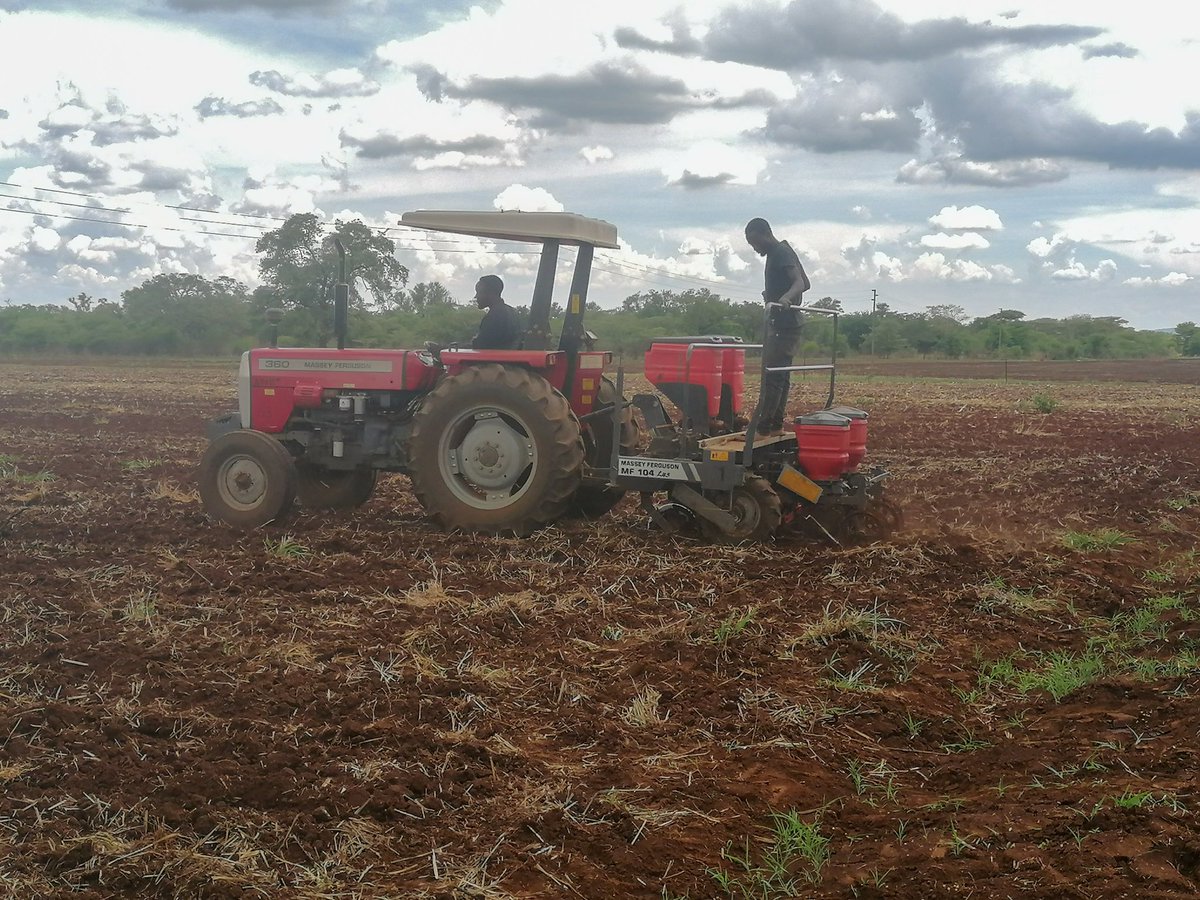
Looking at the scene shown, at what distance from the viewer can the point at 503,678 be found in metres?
4.87

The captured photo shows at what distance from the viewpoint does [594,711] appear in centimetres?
455

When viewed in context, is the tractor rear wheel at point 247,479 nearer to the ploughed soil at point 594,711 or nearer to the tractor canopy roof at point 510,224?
the ploughed soil at point 594,711

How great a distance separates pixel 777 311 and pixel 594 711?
12.9 ft

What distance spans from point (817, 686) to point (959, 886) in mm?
1861

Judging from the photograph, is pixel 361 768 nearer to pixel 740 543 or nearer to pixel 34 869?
pixel 34 869

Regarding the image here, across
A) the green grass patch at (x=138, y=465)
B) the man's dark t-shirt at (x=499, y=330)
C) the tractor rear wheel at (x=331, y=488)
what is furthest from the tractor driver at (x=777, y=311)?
the green grass patch at (x=138, y=465)

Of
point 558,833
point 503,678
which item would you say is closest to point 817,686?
point 503,678

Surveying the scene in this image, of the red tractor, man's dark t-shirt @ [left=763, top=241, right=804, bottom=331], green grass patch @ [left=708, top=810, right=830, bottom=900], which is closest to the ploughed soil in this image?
green grass patch @ [left=708, top=810, right=830, bottom=900]

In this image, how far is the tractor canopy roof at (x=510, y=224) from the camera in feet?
25.7

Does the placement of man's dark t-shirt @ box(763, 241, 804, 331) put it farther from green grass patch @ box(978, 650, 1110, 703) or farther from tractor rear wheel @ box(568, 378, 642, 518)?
green grass patch @ box(978, 650, 1110, 703)

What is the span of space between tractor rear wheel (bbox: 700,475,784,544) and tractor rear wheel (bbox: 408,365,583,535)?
1087mm

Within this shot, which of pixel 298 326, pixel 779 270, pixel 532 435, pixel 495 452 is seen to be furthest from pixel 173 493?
pixel 298 326

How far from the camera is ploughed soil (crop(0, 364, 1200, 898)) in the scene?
327cm

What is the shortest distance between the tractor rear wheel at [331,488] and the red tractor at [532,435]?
46 mm
